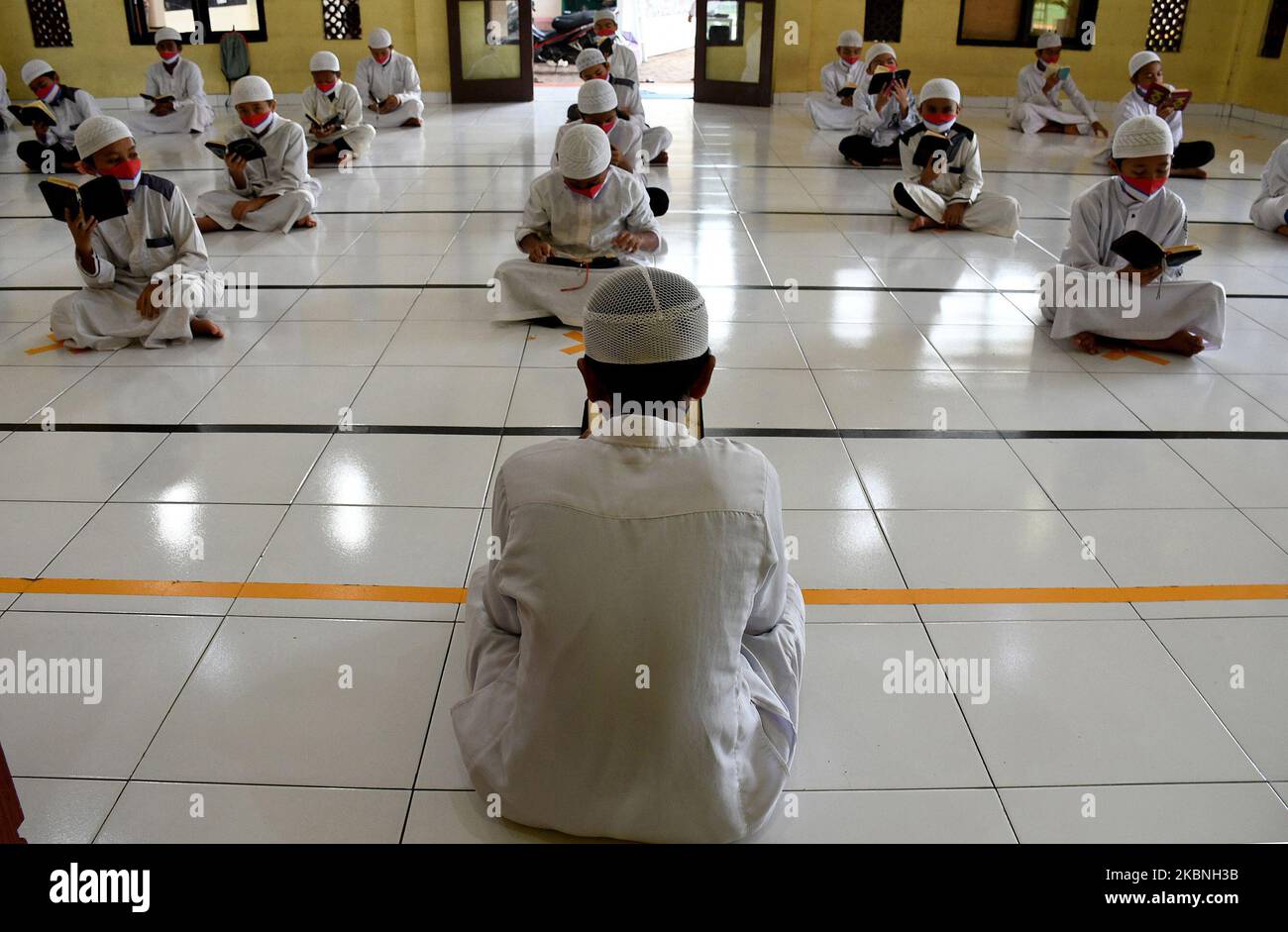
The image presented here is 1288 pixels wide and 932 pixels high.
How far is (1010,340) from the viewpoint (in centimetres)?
448

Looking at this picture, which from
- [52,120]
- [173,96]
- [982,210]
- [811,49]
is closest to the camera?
[982,210]

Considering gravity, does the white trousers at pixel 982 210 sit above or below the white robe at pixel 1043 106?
below

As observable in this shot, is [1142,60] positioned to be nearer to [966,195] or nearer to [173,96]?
[966,195]

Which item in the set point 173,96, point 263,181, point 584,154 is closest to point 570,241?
point 584,154

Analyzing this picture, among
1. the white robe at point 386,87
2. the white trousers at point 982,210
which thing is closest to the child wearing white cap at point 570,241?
the white trousers at point 982,210

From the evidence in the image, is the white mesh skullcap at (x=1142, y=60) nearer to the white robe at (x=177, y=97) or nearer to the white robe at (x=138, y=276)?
the white robe at (x=138, y=276)

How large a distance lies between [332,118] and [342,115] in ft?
0.28

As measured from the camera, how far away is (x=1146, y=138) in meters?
4.10

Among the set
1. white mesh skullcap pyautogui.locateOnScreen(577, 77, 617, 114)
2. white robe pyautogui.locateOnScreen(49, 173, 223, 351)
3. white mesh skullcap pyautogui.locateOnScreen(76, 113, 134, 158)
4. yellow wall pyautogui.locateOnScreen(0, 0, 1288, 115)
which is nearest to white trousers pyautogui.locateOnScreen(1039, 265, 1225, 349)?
white mesh skullcap pyautogui.locateOnScreen(577, 77, 617, 114)

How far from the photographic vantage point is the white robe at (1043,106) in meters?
10.1

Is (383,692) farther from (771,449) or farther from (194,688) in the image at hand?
(771,449)

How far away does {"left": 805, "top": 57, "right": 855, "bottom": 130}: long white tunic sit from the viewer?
10092mm

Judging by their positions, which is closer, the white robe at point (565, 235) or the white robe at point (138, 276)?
the white robe at point (138, 276)

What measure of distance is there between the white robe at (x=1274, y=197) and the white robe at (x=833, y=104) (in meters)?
4.33
